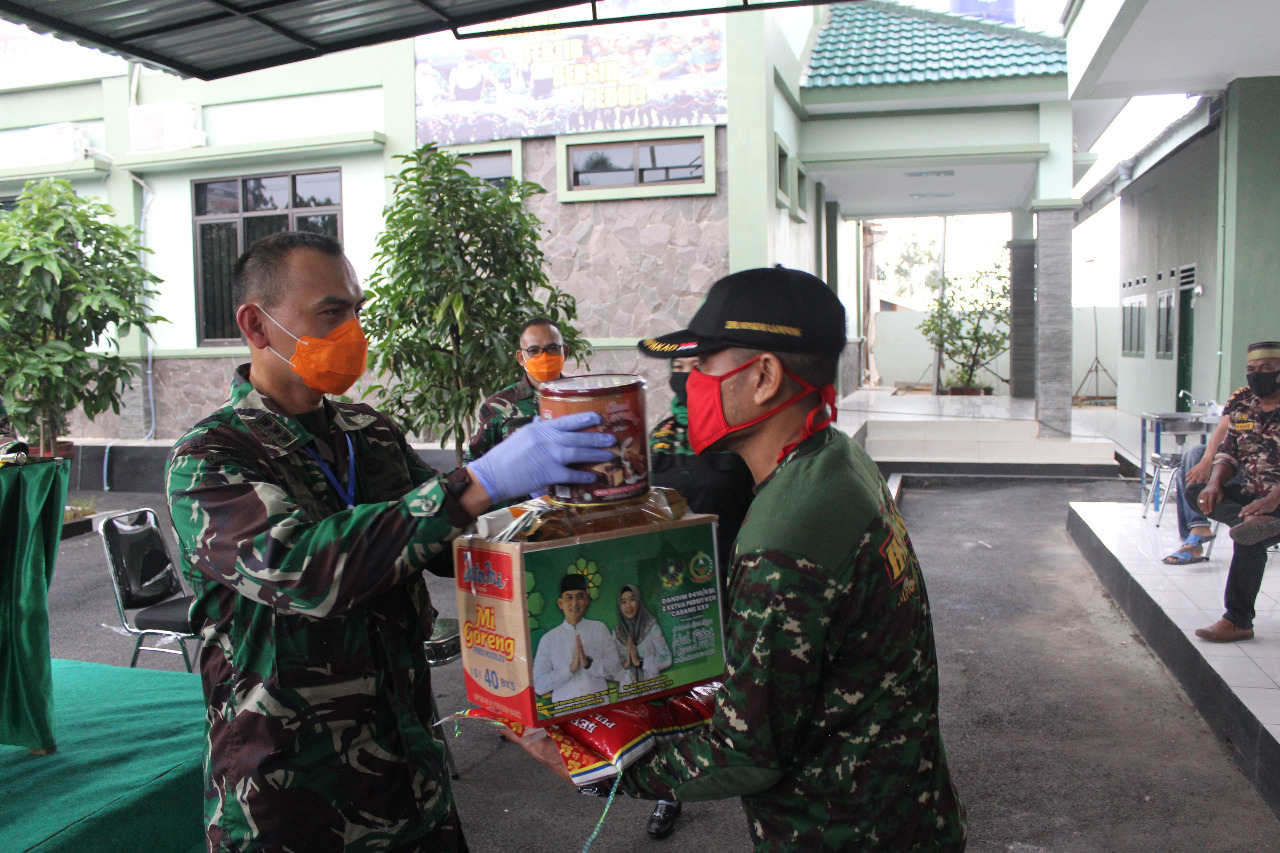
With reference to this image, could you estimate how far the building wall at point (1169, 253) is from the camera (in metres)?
10.7

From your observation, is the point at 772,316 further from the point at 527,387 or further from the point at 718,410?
the point at 527,387

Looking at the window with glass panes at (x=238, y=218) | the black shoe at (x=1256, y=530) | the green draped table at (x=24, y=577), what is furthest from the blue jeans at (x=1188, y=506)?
the window with glass panes at (x=238, y=218)

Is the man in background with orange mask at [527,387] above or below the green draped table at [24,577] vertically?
above

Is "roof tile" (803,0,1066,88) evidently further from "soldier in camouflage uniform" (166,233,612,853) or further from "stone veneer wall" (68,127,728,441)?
"soldier in camouflage uniform" (166,233,612,853)

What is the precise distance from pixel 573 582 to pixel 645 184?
892 centimetres

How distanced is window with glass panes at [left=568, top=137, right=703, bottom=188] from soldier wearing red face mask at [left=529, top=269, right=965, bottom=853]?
8.60m

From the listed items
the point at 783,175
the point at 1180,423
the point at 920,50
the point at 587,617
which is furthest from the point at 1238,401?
the point at 920,50

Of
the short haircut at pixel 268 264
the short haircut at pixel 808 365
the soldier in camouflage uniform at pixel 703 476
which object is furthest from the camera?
the soldier in camouflage uniform at pixel 703 476

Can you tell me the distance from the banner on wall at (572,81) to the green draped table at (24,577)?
8.23m

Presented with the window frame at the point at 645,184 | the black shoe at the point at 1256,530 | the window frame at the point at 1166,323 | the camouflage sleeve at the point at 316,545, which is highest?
the window frame at the point at 645,184

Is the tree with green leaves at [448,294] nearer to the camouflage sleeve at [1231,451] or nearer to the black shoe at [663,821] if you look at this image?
the black shoe at [663,821]

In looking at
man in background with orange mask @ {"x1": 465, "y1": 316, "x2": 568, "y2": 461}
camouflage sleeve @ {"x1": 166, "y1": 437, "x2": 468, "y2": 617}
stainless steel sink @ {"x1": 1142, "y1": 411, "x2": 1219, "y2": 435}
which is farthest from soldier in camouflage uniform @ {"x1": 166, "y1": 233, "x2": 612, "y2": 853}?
stainless steel sink @ {"x1": 1142, "y1": 411, "x2": 1219, "y2": 435}

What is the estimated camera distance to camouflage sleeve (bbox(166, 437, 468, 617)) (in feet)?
4.58

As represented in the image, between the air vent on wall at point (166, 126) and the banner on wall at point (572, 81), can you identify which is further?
the air vent on wall at point (166, 126)
